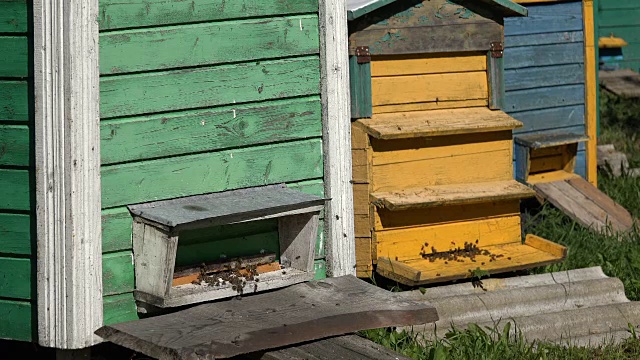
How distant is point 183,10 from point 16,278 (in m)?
1.34

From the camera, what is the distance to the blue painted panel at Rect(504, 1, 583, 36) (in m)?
8.31

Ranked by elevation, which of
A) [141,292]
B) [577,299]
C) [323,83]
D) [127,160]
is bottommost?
[577,299]

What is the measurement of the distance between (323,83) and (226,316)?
1.23 metres

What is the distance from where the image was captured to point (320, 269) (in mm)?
5340

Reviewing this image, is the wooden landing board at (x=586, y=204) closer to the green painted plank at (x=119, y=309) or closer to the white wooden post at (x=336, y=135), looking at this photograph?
the white wooden post at (x=336, y=135)

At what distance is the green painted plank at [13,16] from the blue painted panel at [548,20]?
181 inches

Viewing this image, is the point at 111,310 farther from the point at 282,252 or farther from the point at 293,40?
the point at 293,40

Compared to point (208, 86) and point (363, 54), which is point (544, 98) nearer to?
point (363, 54)

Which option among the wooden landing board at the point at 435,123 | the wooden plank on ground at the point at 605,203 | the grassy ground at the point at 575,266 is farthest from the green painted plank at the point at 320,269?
the wooden plank on ground at the point at 605,203

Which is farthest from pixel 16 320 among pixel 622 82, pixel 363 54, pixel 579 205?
pixel 622 82

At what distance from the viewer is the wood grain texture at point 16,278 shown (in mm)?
4617

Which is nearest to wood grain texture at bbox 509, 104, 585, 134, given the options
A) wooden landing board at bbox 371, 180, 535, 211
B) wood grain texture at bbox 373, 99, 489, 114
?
wood grain texture at bbox 373, 99, 489, 114

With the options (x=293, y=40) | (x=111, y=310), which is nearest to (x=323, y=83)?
(x=293, y=40)

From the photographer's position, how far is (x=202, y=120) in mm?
4867
